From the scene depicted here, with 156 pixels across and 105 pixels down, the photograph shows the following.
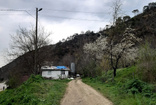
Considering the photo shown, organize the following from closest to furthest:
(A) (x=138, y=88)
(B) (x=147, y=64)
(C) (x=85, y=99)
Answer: (C) (x=85, y=99), (A) (x=138, y=88), (B) (x=147, y=64)

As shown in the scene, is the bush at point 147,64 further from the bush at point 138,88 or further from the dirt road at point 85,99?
the dirt road at point 85,99

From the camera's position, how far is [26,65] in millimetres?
20781

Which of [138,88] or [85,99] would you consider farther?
[138,88]

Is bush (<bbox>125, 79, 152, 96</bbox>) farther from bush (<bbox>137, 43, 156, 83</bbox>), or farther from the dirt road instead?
the dirt road

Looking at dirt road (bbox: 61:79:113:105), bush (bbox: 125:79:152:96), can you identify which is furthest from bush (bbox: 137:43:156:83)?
dirt road (bbox: 61:79:113:105)

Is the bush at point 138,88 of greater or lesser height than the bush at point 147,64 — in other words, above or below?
below

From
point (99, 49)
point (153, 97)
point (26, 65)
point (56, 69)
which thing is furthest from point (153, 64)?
point (56, 69)

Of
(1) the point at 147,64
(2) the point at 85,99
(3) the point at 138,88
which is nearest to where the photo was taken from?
(2) the point at 85,99

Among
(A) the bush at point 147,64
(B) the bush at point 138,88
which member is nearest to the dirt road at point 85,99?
(B) the bush at point 138,88

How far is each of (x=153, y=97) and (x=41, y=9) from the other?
1358cm

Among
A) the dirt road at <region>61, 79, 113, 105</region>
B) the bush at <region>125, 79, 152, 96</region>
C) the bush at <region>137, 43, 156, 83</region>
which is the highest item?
the bush at <region>137, 43, 156, 83</region>

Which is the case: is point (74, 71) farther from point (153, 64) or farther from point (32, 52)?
point (153, 64)

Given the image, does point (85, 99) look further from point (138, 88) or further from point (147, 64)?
point (147, 64)

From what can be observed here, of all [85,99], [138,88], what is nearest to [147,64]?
[138,88]
